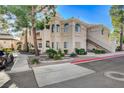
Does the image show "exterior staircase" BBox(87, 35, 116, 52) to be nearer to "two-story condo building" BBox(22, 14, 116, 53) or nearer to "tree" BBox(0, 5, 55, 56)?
"two-story condo building" BBox(22, 14, 116, 53)

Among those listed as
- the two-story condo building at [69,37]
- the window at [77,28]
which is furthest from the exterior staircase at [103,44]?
the window at [77,28]

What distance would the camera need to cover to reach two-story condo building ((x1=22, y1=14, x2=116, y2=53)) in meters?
12.9

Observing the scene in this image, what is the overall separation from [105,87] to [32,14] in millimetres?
7994

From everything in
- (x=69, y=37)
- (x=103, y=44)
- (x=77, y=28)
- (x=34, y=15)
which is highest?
(x=34, y=15)

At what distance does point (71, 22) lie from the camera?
500 inches

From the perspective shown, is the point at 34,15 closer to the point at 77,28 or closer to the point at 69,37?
the point at 69,37

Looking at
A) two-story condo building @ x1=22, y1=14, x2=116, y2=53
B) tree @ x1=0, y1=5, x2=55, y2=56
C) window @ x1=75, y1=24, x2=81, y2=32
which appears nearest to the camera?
tree @ x1=0, y1=5, x2=55, y2=56

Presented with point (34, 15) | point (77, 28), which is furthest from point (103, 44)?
point (34, 15)

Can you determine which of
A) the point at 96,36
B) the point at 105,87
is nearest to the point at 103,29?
the point at 96,36

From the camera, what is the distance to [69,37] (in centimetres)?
1298

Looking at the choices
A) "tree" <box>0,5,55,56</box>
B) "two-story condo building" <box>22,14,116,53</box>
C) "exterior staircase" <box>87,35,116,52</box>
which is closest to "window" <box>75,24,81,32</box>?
"two-story condo building" <box>22,14,116,53</box>

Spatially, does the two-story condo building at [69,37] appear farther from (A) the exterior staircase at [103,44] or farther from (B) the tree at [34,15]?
(B) the tree at [34,15]
